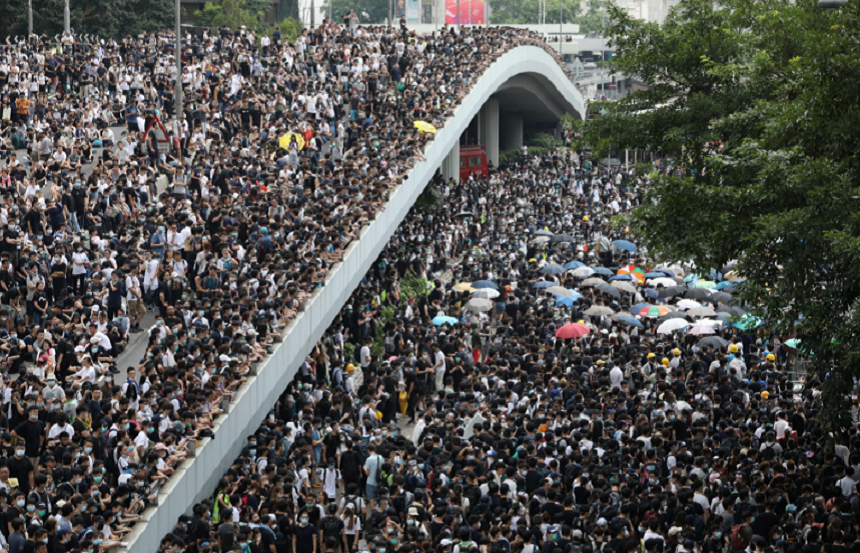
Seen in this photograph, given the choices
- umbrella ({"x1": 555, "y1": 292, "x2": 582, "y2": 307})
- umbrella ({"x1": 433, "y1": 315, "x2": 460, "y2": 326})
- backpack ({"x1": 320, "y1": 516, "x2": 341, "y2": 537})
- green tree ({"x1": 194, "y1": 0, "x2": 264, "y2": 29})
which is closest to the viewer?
backpack ({"x1": 320, "y1": 516, "x2": 341, "y2": 537})

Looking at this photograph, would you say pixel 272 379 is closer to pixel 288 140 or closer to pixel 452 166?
pixel 288 140

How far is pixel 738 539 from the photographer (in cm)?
1388

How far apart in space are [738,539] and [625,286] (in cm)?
1552

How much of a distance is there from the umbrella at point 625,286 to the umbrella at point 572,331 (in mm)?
5430

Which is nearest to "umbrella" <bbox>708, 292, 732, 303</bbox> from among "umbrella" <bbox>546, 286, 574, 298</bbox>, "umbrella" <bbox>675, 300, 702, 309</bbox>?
"umbrella" <bbox>675, 300, 702, 309</bbox>

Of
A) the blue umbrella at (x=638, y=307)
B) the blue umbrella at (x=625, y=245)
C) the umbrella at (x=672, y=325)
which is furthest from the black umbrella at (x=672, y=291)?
the blue umbrella at (x=625, y=245)

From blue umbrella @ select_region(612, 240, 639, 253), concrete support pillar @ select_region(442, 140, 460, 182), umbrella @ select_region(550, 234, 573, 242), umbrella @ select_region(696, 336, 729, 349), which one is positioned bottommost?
umbrella @ select_region(696, 336, 729, 349)

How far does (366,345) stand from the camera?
2517 centimetres

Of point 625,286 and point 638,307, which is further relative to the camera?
point 625,286

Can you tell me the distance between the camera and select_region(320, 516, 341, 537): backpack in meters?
15.2

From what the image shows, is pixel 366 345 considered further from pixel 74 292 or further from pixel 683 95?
pixel 683 95

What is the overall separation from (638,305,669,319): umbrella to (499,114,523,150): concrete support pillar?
35.2 meters

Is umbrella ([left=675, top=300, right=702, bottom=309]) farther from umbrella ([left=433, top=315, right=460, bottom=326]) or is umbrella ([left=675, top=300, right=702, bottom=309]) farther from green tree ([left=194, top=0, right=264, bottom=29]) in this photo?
green tree ([left=194, top=0, right=264, bottom=29])

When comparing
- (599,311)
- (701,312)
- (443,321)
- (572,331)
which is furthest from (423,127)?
(572,331)
